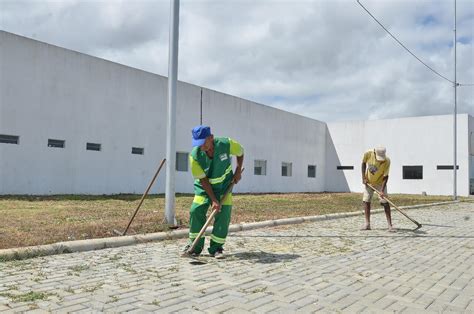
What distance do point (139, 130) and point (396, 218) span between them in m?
12.6

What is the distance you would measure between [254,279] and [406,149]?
3115cm

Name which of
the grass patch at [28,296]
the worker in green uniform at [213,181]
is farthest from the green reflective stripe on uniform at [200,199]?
the grass patch at [28,296]

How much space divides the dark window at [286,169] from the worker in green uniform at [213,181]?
25.6 metres

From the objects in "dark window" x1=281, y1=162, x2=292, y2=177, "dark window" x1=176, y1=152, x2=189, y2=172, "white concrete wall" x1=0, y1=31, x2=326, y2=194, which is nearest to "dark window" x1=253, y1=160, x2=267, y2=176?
"dark window" x1=281, y1=162, x2=292, y2=177

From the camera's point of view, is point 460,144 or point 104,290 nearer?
point 104,290

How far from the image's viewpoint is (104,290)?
14.4ft

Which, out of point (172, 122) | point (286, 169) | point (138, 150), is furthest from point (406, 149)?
point (172, 122)

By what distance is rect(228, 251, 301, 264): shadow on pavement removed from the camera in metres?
6.04

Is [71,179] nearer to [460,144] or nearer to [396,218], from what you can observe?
[396,218]

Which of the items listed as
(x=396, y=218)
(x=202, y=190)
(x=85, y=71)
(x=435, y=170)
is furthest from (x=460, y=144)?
(x=202, y=190)

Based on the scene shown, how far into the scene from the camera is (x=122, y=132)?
66.5 ft

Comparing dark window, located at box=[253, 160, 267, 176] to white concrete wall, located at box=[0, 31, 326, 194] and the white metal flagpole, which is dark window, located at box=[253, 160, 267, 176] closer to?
white concrete wall, located at box=[0, 31, 326, 194]

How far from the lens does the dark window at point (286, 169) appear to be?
1246 inches

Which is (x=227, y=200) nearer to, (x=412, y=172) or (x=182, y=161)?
(x=182, y=161)
